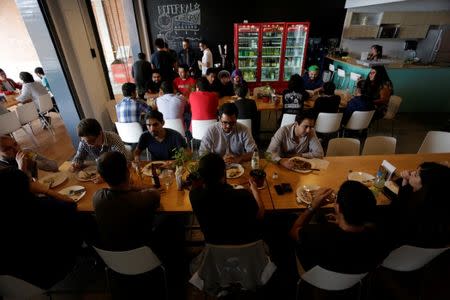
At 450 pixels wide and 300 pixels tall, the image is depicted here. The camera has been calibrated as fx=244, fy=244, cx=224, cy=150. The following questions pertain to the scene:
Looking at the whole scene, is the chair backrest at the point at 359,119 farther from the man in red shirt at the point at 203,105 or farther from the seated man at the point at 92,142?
the seated man at the point at 92,142

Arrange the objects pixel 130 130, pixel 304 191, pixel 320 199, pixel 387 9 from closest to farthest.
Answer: pixel 320 199 → pixel 304 191 → pixel 130 130 → pixel 387 9

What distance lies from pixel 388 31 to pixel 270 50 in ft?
12.4

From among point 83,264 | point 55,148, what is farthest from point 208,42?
point 83,264

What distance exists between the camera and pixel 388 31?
7742 millimetres

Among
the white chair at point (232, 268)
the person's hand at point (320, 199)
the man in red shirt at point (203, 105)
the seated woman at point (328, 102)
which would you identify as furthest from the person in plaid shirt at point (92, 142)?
the seated woman at point (328, 102)

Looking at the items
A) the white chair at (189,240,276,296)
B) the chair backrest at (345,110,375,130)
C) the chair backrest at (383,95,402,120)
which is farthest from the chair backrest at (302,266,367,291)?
the chair backrest at (383,95,402,120)

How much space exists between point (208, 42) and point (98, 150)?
6.48m

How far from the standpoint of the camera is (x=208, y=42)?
806cm

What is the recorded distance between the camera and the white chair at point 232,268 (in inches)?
62.9

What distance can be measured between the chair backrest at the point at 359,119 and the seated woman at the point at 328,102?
323 millimetres

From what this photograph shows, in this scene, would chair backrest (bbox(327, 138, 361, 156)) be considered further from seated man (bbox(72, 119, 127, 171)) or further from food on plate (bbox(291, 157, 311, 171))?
seated man (bbox(72, 119, 127, 171))

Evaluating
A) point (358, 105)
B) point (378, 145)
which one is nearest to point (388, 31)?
point (358, 105)

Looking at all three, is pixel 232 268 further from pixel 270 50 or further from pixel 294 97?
pixel 270 50

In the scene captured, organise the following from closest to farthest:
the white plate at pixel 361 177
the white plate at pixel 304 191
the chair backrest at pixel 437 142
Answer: the white plate at pixel 304 191, the white plate at pixel 361 177, the chair backrest at pixel 437 142
